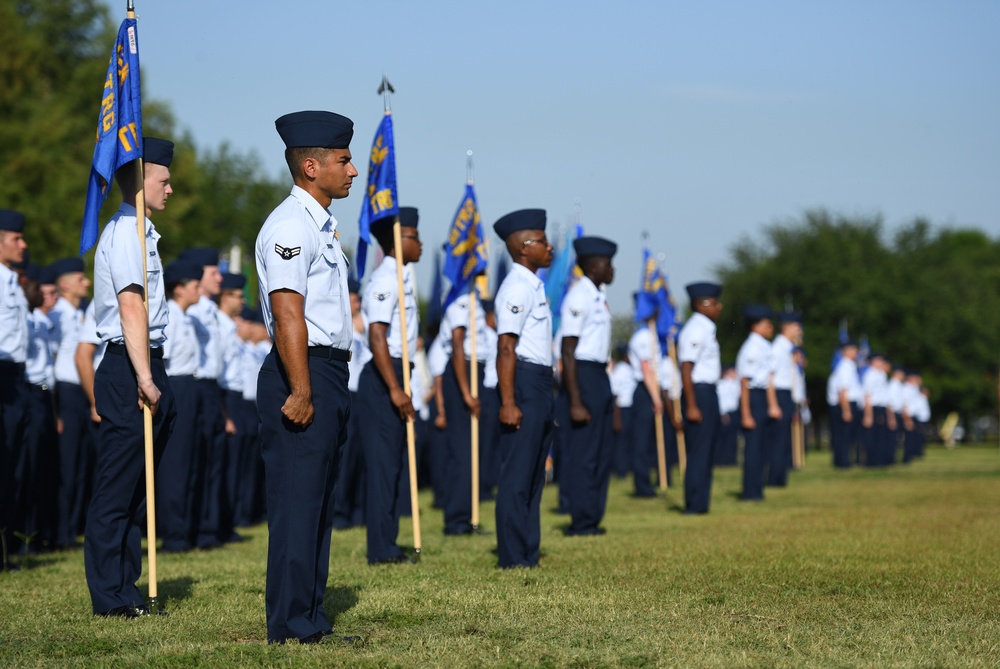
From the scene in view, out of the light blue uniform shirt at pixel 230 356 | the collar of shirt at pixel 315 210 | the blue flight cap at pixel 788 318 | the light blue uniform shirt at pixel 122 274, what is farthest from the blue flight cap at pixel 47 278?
the blue flight cap at pixel 788 318

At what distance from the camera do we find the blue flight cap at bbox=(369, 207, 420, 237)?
36.2ft

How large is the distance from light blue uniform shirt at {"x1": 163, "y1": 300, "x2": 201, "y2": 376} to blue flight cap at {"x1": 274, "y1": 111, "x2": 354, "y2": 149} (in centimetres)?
503

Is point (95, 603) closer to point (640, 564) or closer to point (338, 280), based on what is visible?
point (338, 280)

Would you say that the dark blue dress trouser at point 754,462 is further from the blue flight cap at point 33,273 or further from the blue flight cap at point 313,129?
the blue flight cap at point 313,129

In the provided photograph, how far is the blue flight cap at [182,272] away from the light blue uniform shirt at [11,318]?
179cm

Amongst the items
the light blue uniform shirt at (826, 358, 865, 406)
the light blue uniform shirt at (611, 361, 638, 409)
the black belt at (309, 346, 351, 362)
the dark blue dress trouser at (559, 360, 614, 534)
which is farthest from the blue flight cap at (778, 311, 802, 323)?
the black belt at (309, 346, 351, 362)

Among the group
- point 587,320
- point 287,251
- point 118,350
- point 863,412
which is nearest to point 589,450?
point 587,320

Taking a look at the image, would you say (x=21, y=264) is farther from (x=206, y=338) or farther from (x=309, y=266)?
(x=309, y=266)

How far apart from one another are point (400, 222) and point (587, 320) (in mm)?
1924

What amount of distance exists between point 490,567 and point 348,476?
5.69 m

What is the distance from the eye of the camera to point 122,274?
7547mm

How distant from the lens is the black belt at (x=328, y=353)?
6566mm

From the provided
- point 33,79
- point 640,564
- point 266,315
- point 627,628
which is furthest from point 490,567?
point 33,79

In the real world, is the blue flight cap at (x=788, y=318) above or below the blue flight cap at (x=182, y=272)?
above
